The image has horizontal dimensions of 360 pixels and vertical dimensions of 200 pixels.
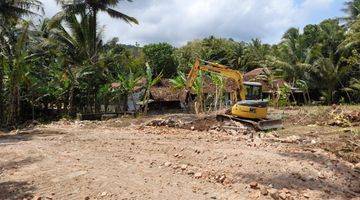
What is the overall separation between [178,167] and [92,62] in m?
21.6

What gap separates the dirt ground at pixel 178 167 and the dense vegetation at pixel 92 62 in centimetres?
940

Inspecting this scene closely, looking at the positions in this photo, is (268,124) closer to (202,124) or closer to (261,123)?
(261,123)

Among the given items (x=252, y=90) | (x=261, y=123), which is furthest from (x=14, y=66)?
(x=252, y=90)

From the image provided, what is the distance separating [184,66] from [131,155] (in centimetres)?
3701

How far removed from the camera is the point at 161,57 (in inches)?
1693

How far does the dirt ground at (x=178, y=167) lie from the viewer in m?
8.87

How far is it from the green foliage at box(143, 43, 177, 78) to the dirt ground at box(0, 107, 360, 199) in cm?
2798

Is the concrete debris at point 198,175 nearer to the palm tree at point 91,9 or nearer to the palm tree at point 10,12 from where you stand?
the palm tree at point 10,12

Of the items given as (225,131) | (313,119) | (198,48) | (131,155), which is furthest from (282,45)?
(131,155)

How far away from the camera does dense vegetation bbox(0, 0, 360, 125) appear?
2492 centimetres

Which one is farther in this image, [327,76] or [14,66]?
[327,76]

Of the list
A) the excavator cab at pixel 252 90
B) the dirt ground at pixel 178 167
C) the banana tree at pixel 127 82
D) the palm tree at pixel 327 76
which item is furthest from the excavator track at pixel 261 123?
the palm tree at pixel 327 76

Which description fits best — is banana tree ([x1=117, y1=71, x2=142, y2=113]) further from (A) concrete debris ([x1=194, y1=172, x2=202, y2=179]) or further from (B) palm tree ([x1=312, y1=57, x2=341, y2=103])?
(A) concrete debris ([x1=194, y1=172, x2=202, y2=179])

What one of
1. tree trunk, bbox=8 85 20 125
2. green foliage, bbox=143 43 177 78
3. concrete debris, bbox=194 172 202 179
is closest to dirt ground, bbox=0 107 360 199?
concrete debris, bbox=194 172 202 179
